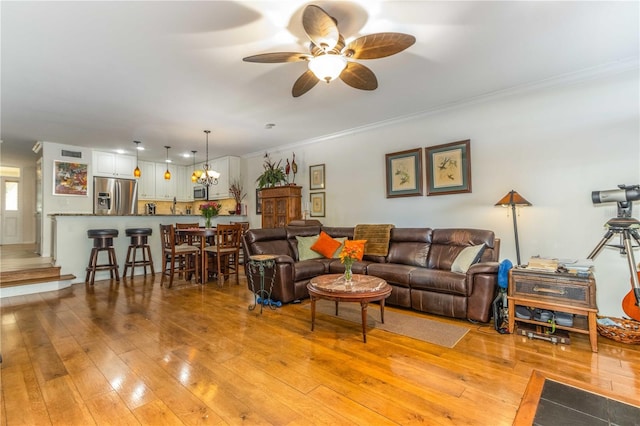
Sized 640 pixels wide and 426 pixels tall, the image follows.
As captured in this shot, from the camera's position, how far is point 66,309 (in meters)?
3.49

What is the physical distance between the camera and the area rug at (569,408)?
1560 millimetres

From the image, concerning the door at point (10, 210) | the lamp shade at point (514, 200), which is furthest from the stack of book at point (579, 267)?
the door at point (10, 210)

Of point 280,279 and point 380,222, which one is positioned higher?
point 380,222

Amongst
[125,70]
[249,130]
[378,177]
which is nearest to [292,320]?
[378,177]

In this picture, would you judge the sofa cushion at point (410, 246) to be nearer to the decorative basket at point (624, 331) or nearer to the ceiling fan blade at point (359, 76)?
the decorative basket at point (624, 331)

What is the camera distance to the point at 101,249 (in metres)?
4.96

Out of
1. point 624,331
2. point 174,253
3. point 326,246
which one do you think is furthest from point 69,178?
point 624,331

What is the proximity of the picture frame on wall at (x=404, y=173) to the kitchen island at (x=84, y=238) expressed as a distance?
4.24 m

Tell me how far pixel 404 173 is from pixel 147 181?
662 cm

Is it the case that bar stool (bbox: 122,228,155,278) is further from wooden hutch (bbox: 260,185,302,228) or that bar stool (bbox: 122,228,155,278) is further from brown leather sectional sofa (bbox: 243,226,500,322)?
brown leather sectional sofa (bbox: 243,226,500,322)

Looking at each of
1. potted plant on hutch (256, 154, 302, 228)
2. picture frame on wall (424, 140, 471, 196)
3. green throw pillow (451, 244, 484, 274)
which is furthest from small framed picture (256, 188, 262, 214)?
green throw pillow (451, 244, 484, 274)

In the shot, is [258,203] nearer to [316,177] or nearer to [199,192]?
[316,177]

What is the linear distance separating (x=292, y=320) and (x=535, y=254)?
2.91 metres

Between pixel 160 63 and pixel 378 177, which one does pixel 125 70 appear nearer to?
pixel 160 63
